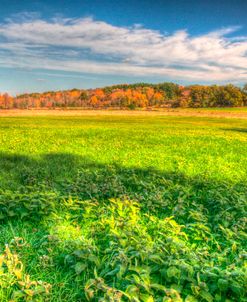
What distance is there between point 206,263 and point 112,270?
1111mm

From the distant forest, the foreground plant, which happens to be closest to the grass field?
the foreground plant

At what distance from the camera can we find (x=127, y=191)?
792cm

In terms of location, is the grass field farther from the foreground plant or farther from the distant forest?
the distant forest

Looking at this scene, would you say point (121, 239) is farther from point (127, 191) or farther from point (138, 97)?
point (138, 97)

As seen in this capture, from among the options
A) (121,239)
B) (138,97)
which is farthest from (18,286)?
(138,97)

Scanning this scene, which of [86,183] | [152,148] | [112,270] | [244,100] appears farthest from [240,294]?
[244,100]

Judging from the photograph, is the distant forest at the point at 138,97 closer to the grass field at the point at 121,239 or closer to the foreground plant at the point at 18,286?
the grass field at the point at 121,239

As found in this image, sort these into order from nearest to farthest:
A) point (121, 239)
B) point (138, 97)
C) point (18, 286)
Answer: point (18, 286) → point (121, 239) → point (138, 97)

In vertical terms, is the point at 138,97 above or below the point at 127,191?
above

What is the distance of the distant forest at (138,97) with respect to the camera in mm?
113812

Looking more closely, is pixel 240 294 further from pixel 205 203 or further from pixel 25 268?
pixel 205 203

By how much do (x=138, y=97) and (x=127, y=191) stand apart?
127542 millimetres

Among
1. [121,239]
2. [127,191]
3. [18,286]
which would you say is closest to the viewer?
[18,286]

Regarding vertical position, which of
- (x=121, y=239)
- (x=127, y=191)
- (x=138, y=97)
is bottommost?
(x=127, y=191)
